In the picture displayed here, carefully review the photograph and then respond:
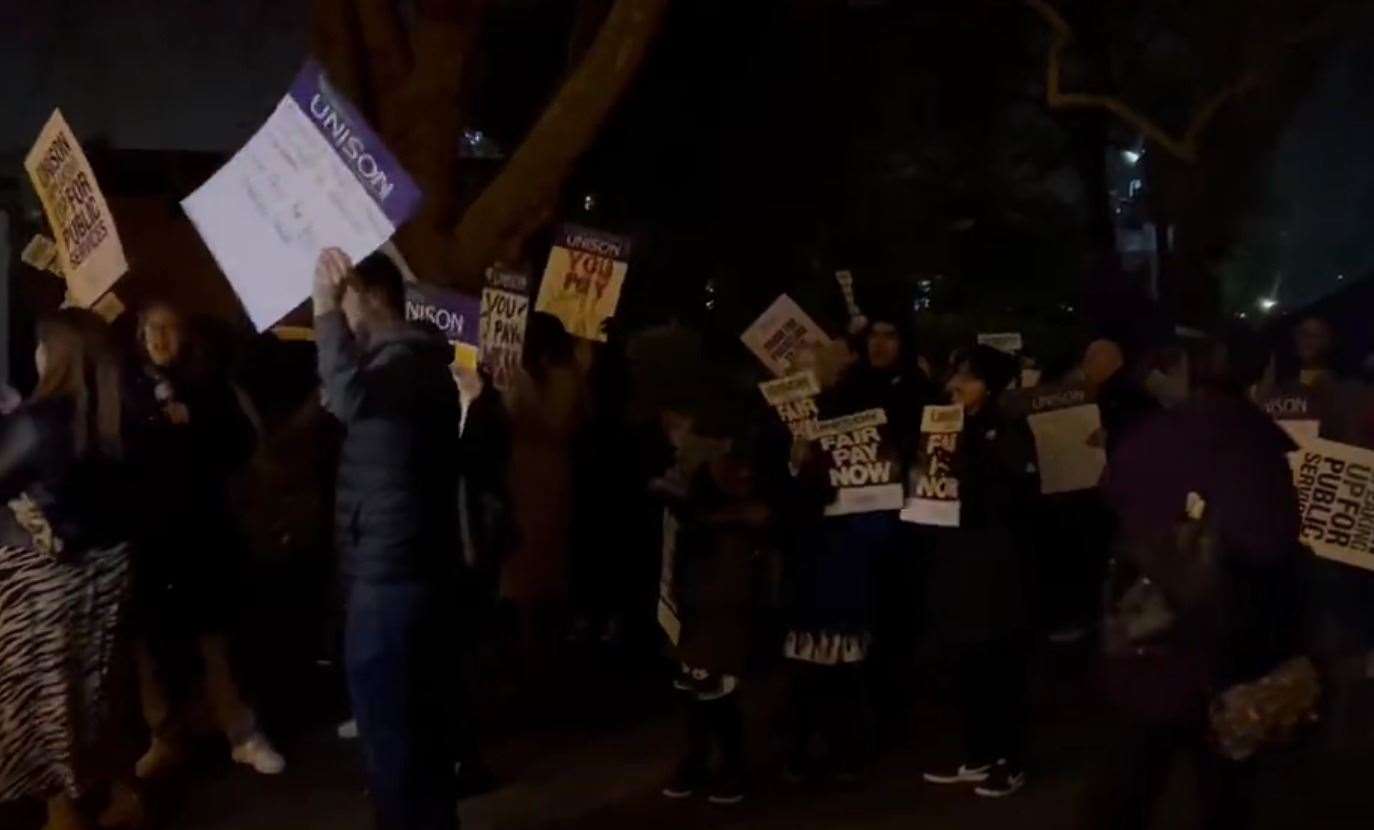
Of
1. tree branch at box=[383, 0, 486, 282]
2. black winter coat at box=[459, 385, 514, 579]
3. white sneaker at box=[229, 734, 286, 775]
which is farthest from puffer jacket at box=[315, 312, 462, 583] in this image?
tree branch at box=[383, 0, 486, 282]

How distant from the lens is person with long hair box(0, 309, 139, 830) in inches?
257

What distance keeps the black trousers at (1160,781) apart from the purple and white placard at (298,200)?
8.85 feet

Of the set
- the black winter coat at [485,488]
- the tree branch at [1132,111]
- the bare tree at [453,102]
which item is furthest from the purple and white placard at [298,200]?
the tree branch at [1132,111]

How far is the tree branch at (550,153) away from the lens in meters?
9.53

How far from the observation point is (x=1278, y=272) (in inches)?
845

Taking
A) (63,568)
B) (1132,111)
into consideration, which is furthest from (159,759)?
(1132,111)

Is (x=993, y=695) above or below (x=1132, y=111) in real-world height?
below

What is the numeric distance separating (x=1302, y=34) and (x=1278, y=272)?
260 inches

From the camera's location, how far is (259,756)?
8297 millimetres

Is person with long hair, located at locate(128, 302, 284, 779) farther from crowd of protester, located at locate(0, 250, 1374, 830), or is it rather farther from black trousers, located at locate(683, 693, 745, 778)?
black trousers, located at locate(683, 693, 745, 778)

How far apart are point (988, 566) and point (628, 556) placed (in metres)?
2.73

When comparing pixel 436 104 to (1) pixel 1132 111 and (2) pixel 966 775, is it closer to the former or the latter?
(2) pixel 966 775

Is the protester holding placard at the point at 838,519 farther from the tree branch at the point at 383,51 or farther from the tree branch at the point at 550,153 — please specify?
the tree branch at the point at 383,51

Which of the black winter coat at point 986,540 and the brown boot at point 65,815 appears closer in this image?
the brown boot at point 65,815
